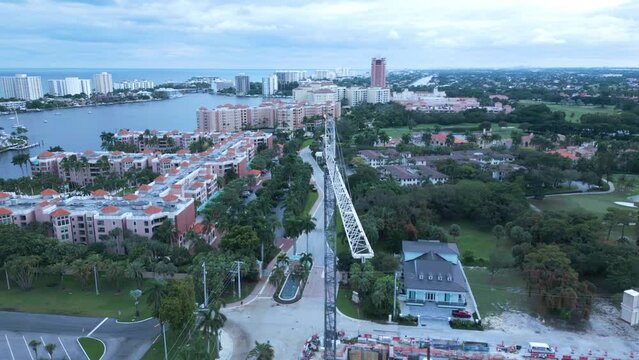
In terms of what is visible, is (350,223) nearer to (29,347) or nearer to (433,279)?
(433,279)

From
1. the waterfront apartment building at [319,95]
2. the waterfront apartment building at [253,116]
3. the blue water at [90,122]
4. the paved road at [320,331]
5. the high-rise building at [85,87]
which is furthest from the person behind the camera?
the high-rise building at [85,87]

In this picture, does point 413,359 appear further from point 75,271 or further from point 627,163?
point 627,163

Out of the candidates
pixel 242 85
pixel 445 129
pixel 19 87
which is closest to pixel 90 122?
pixel 19 87

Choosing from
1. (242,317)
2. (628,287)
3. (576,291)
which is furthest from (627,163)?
(242,317)

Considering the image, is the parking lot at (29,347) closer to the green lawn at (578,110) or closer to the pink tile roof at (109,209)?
the pink tile roof at (109,209)

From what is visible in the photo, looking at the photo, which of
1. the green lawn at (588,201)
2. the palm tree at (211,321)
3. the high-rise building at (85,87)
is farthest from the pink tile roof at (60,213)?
the high-rise building at (85,87)

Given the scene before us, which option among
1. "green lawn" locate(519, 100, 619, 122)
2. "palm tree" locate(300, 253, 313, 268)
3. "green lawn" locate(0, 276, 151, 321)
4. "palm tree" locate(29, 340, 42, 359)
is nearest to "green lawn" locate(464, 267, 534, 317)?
"palm tree" locate(300, 253, 313, 268)
